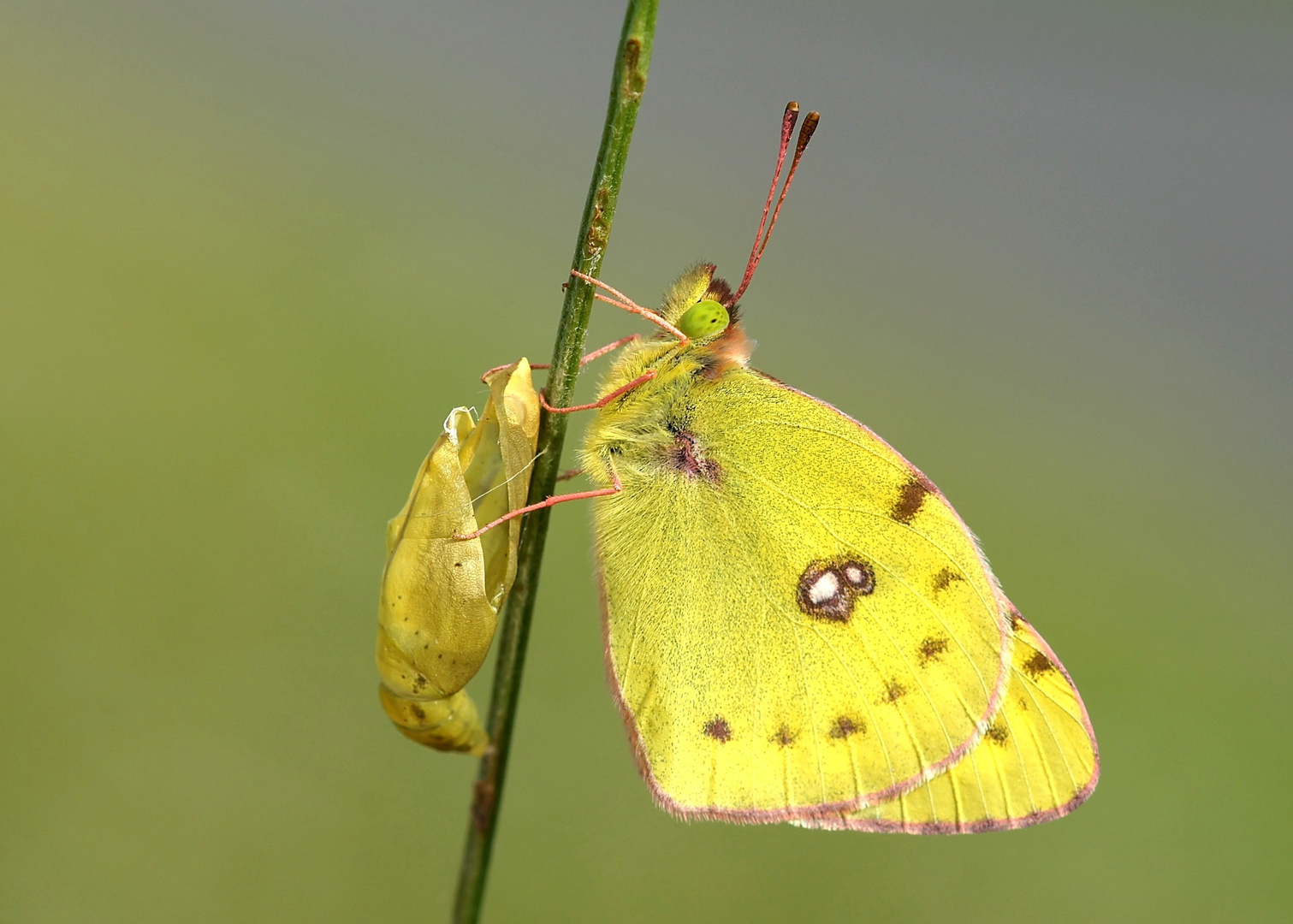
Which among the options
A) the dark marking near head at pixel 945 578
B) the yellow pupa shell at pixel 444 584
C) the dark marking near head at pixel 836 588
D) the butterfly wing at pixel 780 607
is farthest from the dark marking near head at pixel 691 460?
the dark marking near head at pixel 945 578

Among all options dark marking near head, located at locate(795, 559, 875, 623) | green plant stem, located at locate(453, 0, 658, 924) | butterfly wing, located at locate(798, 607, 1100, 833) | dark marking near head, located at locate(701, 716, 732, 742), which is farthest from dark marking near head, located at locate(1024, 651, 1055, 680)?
green plant stem, located at locate(453, 0, 658, 924)

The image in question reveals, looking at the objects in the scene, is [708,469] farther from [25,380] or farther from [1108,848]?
[25,380]

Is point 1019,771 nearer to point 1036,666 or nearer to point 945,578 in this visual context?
point 1036,666

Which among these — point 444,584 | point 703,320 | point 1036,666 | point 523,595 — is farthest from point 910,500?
point 444,584

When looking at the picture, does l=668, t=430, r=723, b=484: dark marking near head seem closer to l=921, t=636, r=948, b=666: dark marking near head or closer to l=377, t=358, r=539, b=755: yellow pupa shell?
l=377, t=358, r=539, b=755: yellow pupa shell

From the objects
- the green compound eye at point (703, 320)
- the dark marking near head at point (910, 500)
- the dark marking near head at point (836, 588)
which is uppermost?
the green compound eye at point (703, 320)

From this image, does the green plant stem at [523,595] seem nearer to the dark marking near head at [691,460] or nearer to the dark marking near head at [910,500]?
the dark marking near head at [691,460]

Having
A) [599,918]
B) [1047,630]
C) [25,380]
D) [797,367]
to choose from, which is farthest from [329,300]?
[1047,630]
